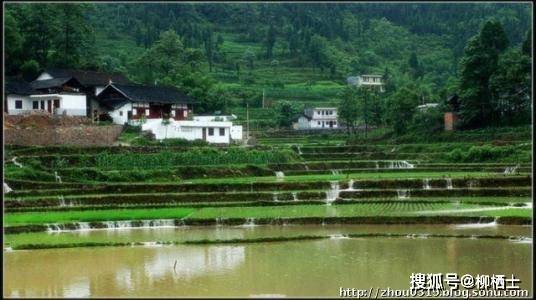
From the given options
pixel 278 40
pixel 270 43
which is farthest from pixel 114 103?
pixel 278 40

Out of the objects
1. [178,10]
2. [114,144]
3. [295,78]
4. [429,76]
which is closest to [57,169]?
[114,144]

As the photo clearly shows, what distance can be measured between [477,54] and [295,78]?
4082cm

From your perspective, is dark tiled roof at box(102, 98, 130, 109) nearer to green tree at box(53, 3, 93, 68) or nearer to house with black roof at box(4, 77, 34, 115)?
house with black roof at box(4, 77, 34, 115)

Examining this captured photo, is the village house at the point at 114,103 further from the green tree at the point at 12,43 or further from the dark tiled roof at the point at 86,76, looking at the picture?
the green tree at the point at 12,43

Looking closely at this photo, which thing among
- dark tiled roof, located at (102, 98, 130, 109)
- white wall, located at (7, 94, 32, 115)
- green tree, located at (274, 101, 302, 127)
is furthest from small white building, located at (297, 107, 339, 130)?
white wall, located at (7, 94, 32, 115)

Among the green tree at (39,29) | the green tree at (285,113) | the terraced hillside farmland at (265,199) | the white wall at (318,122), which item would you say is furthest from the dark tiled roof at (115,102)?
the white wall at (318,122)

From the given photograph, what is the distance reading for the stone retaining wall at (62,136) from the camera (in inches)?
1547

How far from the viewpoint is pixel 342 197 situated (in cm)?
3127

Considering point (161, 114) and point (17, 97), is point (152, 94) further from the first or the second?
point (17, 97)

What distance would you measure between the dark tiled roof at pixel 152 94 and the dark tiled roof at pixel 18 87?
197 inches

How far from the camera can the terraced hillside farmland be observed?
22297 millimetres

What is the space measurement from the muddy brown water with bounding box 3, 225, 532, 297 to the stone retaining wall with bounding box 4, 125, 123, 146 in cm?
1719

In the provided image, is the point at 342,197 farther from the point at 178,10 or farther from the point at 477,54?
the point at 178,10

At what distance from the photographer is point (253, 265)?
18016mm
